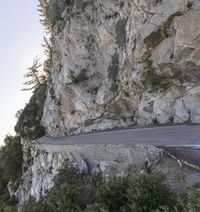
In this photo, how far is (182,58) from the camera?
71.6ft

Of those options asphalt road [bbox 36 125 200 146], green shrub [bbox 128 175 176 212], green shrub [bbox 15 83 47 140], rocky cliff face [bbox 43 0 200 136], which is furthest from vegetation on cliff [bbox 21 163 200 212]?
green shrub [bbox 15 83 47 140]

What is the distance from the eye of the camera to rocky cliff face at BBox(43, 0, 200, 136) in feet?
72.3

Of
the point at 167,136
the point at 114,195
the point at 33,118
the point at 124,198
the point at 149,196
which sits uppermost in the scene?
the point at 167,136

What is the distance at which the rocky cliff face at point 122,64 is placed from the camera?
72.3ft

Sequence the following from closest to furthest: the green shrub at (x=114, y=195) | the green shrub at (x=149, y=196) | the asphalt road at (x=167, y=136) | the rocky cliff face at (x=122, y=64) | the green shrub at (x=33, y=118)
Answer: the green shrub at (x=149, y=196)
the green shrub at (x=114, y=195)
the asphalt road at (x=167, y=136)
the rocky cliff face at (x=122, y=64)
the green shrub at (x=33, y=118)

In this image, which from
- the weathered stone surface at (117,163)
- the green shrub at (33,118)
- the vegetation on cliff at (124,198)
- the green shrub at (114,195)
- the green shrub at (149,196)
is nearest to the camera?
the vegetation on cliff at (124,198)

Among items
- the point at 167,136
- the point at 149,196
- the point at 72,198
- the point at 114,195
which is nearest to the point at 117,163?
the point at 167,136

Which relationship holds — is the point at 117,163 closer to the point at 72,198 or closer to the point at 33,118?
the point at 72,198

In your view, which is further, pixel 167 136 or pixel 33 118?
pixel 33 118

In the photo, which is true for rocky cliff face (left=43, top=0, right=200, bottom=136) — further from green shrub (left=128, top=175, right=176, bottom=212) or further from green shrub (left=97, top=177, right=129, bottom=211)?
green shrub (left=128, top=175, right=176, bottom=212)

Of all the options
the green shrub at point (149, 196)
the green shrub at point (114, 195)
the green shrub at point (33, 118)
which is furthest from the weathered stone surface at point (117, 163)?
the green shrub at point (33, 118)

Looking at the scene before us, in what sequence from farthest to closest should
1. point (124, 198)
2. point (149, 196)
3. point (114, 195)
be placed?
point (114, 195) < point (124, 198) < point (149, 196)

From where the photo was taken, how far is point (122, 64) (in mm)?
29391

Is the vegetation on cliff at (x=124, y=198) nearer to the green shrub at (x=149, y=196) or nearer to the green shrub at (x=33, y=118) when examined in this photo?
the green shrub at (x=149, y=196)
